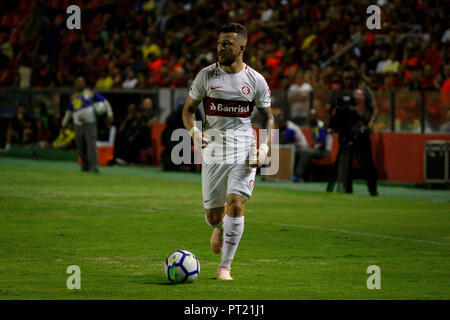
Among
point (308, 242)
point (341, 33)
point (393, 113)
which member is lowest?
point (308, 242)

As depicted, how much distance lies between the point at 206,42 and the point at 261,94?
2260 cm

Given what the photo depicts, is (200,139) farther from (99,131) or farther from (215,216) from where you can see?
(99,131)

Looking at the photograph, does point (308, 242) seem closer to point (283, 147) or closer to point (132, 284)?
point (132, 284)

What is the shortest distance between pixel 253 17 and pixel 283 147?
30.4ft

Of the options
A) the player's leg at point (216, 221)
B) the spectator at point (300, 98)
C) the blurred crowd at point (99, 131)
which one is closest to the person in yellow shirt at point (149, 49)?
the blurred crowd at point (99, 131)

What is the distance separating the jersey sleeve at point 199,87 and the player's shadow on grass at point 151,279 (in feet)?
6.00

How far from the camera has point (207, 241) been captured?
A: 1295cm

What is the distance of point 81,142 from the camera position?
24.3 metres

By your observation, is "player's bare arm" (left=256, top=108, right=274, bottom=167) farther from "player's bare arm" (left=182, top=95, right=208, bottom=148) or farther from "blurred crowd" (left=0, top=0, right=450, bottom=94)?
"blurred crowd" (left=0, top=0, right=450, bottom=94)

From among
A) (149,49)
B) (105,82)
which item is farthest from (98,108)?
(149,49)

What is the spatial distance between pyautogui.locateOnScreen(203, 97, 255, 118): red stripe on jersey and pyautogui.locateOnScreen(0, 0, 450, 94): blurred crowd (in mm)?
13462

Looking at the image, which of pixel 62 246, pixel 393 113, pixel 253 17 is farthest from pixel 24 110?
pixel 62 246

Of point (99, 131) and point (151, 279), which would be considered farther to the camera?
point (99, 131)

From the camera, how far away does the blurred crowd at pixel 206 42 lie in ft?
81.9
